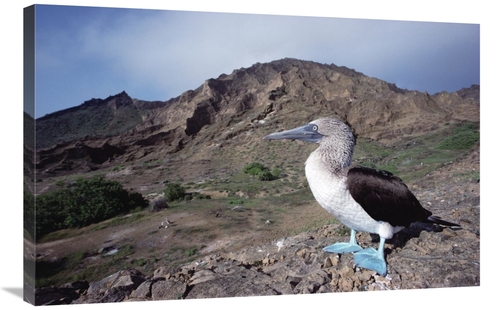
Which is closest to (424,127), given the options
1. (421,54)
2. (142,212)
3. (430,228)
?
(421,54)

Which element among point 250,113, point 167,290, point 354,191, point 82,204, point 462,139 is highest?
point 250,113

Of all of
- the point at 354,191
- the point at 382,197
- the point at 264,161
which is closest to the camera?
the point at 354,191

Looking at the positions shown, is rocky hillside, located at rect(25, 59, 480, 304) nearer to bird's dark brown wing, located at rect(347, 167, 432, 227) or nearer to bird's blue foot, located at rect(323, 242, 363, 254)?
bird's blue foot, located at rect(323, 242, 363, 254)

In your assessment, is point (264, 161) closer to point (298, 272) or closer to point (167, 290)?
point (298, 272)

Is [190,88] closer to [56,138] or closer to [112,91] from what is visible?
[112,91]

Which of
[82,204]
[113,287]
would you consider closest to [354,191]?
[113,287]

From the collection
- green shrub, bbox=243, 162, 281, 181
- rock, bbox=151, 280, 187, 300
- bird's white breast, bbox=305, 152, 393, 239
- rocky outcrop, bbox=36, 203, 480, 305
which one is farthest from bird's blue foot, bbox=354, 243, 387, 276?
rock, bbox=151, 280, 187, 300

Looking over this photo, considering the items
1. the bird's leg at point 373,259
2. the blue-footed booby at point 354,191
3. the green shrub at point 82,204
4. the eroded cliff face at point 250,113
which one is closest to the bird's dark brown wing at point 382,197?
the blue-footed booby at point 354,191
